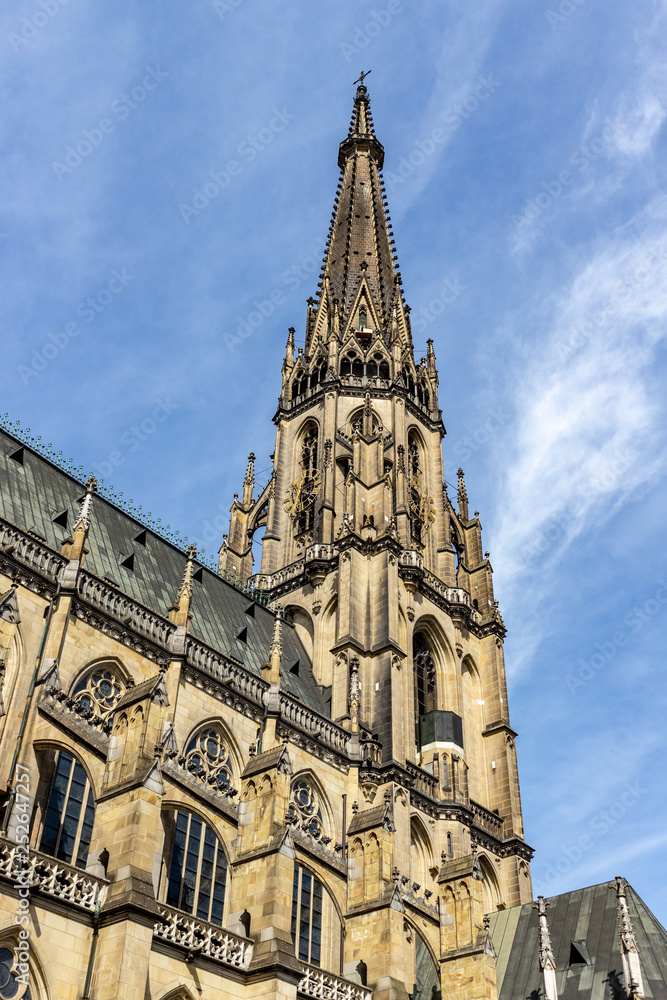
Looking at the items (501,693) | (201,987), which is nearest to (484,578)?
(501,693)

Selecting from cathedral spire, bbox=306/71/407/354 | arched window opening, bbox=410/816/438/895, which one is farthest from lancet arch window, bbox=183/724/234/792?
cathedral spire, bbox=306/71/407/354

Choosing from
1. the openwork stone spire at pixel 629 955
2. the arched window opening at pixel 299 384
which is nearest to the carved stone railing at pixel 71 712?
the openwork stone spire at pixel 629 955

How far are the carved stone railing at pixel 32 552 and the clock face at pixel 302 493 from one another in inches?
728

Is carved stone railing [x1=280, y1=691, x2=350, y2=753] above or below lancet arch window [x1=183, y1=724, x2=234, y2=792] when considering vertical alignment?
above

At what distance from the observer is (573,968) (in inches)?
1105

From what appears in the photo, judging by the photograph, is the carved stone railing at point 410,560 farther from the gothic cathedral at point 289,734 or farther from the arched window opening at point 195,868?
the arched window opening at point 195,868

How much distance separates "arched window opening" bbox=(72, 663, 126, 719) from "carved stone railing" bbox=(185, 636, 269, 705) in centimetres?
232

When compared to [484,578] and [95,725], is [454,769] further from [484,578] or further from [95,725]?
[95,725]

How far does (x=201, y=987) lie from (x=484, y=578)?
25.3 metres

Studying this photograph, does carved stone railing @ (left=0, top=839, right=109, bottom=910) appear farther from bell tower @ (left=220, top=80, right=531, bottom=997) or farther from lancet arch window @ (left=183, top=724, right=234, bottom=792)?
bell tower @ (left=220, top=80, right=531, bottom=997)

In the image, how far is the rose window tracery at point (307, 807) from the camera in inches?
1145

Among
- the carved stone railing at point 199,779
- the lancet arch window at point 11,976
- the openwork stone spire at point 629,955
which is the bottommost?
the lancet arch window at point 11,976

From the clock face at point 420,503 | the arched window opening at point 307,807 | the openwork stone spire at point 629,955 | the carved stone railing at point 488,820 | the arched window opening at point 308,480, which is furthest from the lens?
the clock face at point 420,503

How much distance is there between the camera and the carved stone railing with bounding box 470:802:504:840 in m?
36.4
